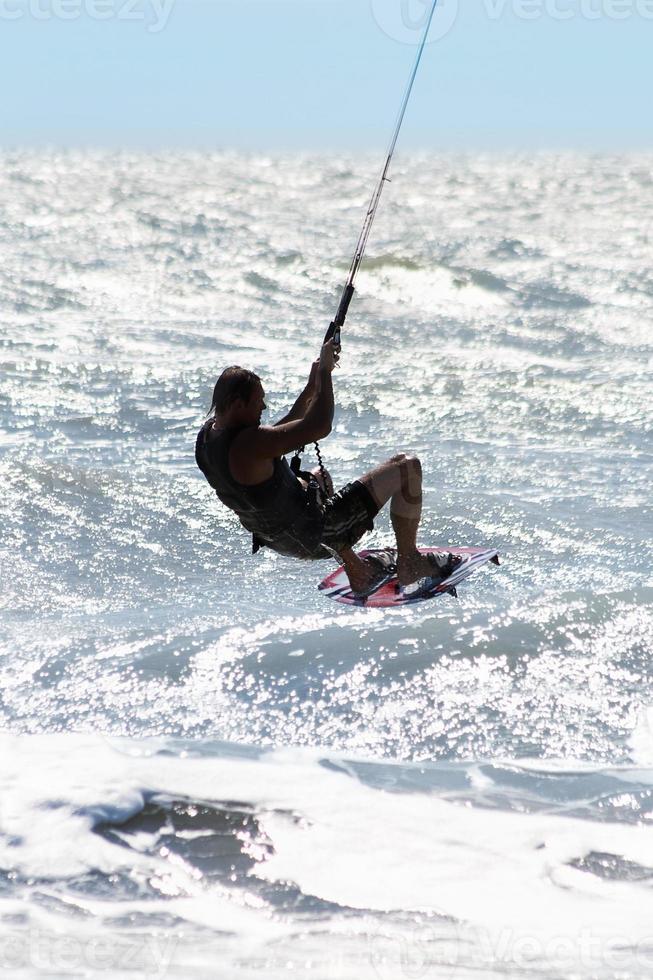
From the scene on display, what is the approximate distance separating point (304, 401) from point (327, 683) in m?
2.18

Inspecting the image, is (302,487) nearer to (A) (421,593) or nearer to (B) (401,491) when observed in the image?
(B) (401,491)

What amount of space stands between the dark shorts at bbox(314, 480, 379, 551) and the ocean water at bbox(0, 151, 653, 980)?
1.22 meters

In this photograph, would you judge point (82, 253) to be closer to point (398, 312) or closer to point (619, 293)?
point (398, 312)

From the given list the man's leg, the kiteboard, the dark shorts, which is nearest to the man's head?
the dark shorts

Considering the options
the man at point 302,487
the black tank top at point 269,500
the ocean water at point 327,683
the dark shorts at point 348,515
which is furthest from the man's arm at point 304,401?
the ocean water at point 327,683

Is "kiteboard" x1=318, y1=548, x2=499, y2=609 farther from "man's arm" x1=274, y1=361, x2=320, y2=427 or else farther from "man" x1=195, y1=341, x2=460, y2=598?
"man's arm" x1=274, y1=361, x2=320, y2=427

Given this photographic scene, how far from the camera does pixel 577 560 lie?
32.8 ft

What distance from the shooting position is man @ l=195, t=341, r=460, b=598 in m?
5.86

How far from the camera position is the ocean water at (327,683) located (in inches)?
202

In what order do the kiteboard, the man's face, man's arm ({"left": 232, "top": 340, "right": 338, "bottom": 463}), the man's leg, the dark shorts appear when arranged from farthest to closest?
the kiteboard
the man's leg
the dark shorts
the man's face
man's arm ({"left": 232, "top": 340, "right": 338, "bottom": 463})

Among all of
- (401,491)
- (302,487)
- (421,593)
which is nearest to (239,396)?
(302,487)

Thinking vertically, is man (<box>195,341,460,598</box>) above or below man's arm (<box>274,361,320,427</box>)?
below

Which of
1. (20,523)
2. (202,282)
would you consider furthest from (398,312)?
(20,523)

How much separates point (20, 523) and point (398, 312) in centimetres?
1202
